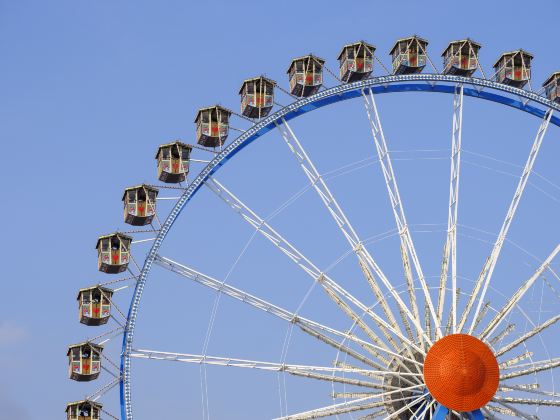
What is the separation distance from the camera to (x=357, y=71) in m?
43.9

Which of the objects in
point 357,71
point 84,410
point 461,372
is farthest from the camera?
point 357,71

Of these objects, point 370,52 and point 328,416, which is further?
point 370,52

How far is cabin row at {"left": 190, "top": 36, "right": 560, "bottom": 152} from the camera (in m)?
43.1

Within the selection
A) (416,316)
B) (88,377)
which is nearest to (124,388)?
(88,377)

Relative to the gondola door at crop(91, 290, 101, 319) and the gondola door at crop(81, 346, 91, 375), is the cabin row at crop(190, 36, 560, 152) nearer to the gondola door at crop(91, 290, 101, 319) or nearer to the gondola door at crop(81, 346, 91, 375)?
the gondola door at crop(91, 290, 101, 319)

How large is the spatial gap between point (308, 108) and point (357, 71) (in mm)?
2548

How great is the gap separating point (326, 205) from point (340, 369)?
16.4ft

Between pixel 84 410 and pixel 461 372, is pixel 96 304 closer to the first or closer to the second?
pixel 84 410

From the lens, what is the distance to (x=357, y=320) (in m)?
39.4

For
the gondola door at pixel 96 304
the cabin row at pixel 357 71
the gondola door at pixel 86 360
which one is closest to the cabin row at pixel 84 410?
the gondola door at pixel 86 360

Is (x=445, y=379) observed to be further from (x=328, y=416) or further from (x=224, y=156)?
(x=224, y=156)

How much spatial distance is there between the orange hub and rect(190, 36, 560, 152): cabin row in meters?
9.99

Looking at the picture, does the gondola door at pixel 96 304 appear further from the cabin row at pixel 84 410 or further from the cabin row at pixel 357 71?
the cabin row at pixel 357 71

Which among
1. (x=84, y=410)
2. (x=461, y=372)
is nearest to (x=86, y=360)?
(x=84, y=410)
